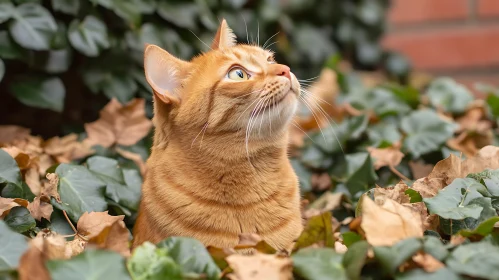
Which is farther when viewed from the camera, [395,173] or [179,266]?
[395,173]

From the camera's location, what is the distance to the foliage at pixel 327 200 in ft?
4.64

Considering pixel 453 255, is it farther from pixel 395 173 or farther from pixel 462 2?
pixel 462 2

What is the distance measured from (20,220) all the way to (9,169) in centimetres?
24

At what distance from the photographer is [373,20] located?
14.2ft

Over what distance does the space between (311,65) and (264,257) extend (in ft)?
9.04

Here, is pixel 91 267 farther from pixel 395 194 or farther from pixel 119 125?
pixel 119 125

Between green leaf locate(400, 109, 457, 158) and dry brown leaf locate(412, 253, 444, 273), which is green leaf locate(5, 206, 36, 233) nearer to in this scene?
dry brown leaf locate(412, 253, 444, 273)

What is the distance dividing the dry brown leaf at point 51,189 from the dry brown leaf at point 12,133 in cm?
51

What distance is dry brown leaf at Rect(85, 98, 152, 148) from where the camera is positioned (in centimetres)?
260

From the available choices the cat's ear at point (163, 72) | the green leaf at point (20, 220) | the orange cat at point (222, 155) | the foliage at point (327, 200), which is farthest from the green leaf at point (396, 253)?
the green leaf at point (20, 220)

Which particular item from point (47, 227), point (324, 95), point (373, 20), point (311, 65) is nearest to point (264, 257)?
point (47, 227)

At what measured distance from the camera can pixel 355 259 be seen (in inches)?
55.5

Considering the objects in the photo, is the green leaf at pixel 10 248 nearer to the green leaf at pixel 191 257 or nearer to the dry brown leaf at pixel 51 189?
the green leaf at pixel 191 257

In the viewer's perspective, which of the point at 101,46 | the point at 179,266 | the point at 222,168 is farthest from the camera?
the point at 101,46
